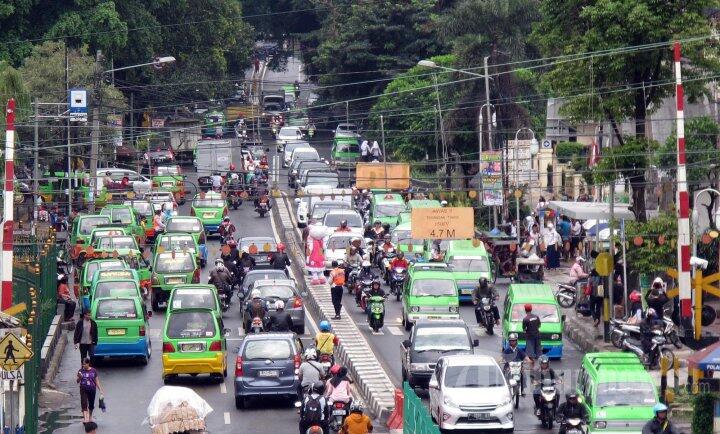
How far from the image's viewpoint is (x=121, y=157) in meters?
88.0

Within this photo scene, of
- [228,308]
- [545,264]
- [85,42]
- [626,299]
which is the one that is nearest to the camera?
[626,299]

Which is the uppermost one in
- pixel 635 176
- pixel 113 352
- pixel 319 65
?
pixel 319 65

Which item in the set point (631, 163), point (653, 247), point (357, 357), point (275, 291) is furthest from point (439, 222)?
point (357, 357)

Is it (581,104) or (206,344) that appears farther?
(581,104)

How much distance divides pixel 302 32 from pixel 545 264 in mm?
64752

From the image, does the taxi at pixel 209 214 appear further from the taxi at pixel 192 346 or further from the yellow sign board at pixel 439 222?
the taxi at pixel 192 346

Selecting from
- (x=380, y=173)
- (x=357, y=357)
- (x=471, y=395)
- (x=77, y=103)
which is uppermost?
(x=77, y=103)

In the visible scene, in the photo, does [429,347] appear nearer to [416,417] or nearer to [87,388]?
[87,388]

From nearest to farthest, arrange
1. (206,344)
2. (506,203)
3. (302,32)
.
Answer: (206,344) → (506,203) → (302,32)

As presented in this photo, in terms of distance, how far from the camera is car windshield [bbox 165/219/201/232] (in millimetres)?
57156

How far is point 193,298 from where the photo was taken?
132 ft

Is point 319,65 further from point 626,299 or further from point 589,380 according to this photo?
point 589,380

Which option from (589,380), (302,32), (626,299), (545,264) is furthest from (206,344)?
(302,32)

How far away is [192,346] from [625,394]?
10.9 meters
